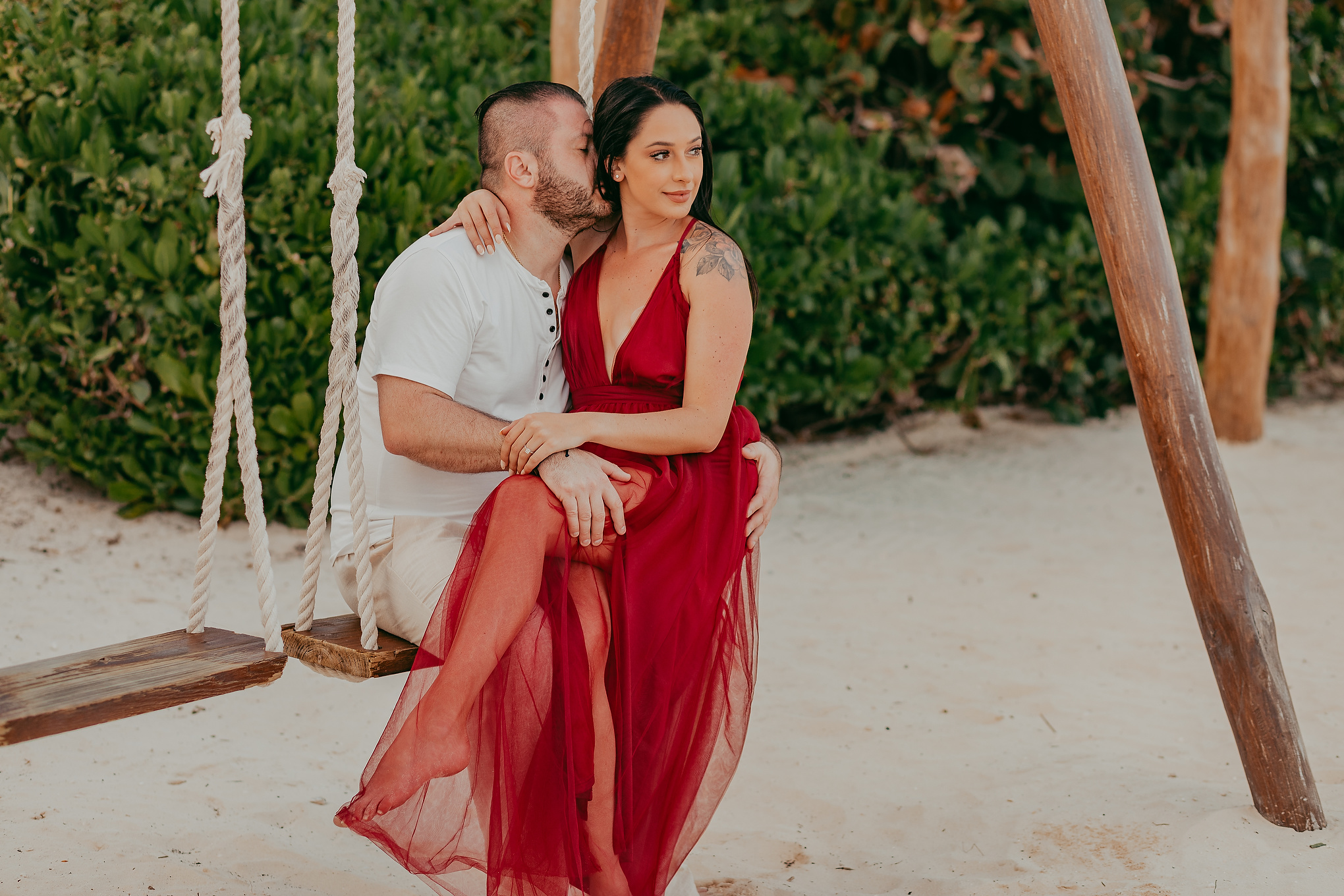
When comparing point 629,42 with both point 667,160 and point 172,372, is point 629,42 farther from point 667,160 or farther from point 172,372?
point 172,372

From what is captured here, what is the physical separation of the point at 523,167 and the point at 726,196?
114 inches

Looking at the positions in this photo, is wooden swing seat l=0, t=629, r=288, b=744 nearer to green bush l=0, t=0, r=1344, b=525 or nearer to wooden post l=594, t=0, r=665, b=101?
wooden post l=594, t=0, r=665, b=101

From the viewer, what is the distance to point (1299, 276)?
6.95 m

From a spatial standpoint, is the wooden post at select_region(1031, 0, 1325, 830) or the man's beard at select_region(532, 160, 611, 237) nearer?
the man's beard at select_region(532, 160, 611, 237)

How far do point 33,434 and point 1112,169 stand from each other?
3.72m

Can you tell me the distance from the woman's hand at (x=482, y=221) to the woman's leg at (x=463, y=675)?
65 cm

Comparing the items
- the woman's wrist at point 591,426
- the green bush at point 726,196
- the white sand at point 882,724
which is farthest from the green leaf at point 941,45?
the woman's wrist at point 591,426

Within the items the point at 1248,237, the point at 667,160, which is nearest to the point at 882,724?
the point at 667,160

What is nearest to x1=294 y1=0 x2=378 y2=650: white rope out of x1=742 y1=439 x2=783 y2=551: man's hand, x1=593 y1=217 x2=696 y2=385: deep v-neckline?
x1=593 y1=217 x2=696 y2=385: deep v-neckline

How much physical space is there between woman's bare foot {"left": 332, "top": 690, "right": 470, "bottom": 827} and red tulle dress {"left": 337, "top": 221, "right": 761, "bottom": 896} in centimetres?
2

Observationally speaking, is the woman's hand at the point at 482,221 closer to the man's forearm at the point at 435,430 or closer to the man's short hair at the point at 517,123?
the man's short hair at the point at 517,123

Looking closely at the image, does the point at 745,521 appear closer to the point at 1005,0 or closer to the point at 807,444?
the point at 807,444

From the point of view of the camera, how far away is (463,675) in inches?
82.7

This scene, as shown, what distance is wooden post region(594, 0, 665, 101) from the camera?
11.2 feet
